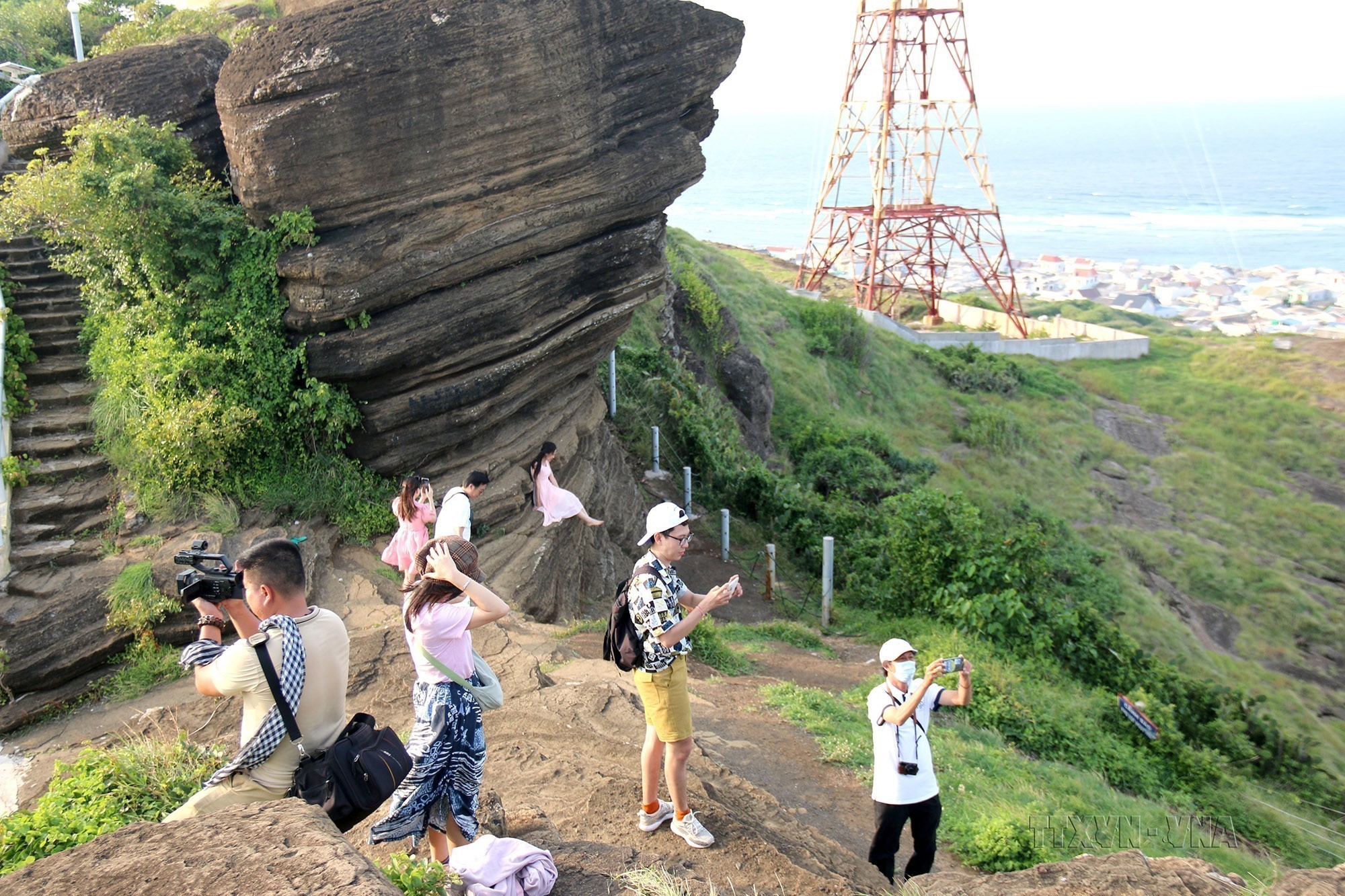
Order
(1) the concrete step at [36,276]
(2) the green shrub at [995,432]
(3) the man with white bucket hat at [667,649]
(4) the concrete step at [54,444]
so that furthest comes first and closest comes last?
(2) the green shrub at [995,432], (1) the concrete step at [36,276], (4) the concrete step at [54,444], (3) the man with white bucket hat at [667,649]

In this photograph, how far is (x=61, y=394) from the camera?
9742 mm

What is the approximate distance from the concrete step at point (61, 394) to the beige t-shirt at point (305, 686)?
24.3ft

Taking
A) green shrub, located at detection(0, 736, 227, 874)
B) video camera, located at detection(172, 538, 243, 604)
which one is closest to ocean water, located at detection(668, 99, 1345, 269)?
green shrub, located at detection(0, 736, 227, 874)

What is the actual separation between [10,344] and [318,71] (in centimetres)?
444

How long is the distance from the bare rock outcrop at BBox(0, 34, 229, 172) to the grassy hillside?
823 cm

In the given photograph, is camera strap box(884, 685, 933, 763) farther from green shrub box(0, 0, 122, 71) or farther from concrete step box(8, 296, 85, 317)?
green shrub box(0, 0, 122, 71)

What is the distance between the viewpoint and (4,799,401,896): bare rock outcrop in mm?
3227

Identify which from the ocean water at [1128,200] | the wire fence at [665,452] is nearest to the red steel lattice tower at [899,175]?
the wire fence at [665,452]

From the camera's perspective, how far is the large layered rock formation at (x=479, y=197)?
904cm

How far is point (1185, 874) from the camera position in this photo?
13.9ft

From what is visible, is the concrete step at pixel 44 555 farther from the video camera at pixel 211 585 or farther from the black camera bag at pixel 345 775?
the black camera bag at pixel 345 775

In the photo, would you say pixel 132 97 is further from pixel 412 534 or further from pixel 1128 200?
pixel 1128 200

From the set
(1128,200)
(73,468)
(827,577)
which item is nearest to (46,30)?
(73,468)

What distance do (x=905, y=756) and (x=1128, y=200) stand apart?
533 feet
